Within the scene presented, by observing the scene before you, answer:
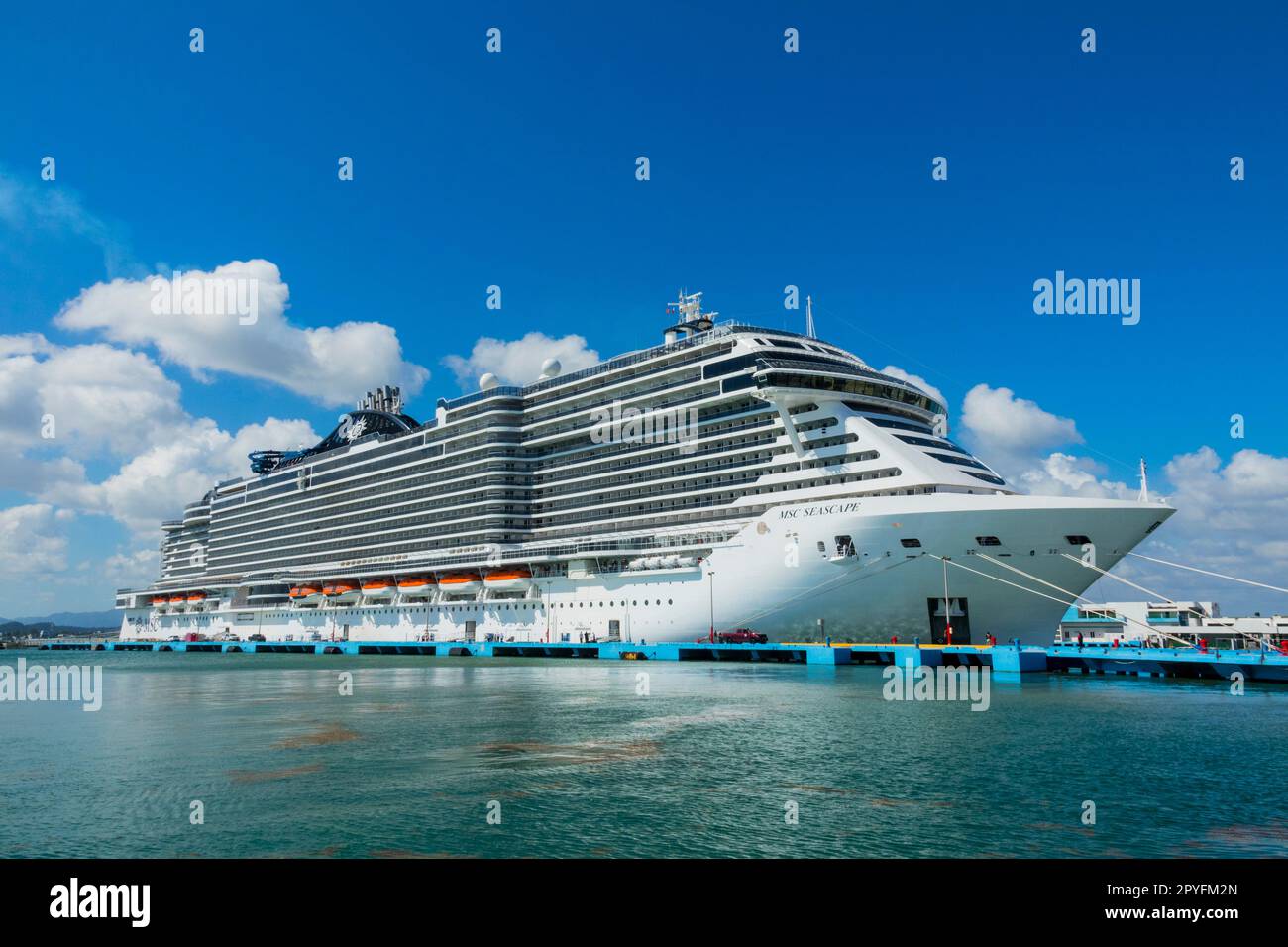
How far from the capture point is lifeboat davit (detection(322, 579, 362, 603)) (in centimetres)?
9181

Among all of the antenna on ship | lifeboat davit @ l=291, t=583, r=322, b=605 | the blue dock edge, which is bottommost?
the blue dock edge

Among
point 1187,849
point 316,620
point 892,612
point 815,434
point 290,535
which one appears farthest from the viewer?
point 290,535

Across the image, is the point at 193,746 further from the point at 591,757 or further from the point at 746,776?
the point at 746,776

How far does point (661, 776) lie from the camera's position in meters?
19.8

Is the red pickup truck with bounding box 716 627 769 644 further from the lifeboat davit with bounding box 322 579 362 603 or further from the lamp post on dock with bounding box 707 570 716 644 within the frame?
the lifeboat davit with bounding box 322 579 362 603

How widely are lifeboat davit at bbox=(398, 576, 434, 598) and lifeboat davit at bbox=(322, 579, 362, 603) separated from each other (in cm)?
970

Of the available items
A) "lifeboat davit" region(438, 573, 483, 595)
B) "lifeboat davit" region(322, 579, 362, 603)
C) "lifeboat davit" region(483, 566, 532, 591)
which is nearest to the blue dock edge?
"lifeboat davit" region(483, 566, 532, 591)

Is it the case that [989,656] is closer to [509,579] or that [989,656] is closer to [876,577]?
[876,577]

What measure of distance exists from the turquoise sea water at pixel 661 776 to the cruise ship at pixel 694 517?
8410 mm

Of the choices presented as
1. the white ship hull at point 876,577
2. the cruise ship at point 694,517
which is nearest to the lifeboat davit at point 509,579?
the cruise ship at point 694,517

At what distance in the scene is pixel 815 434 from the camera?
50.2 meters
